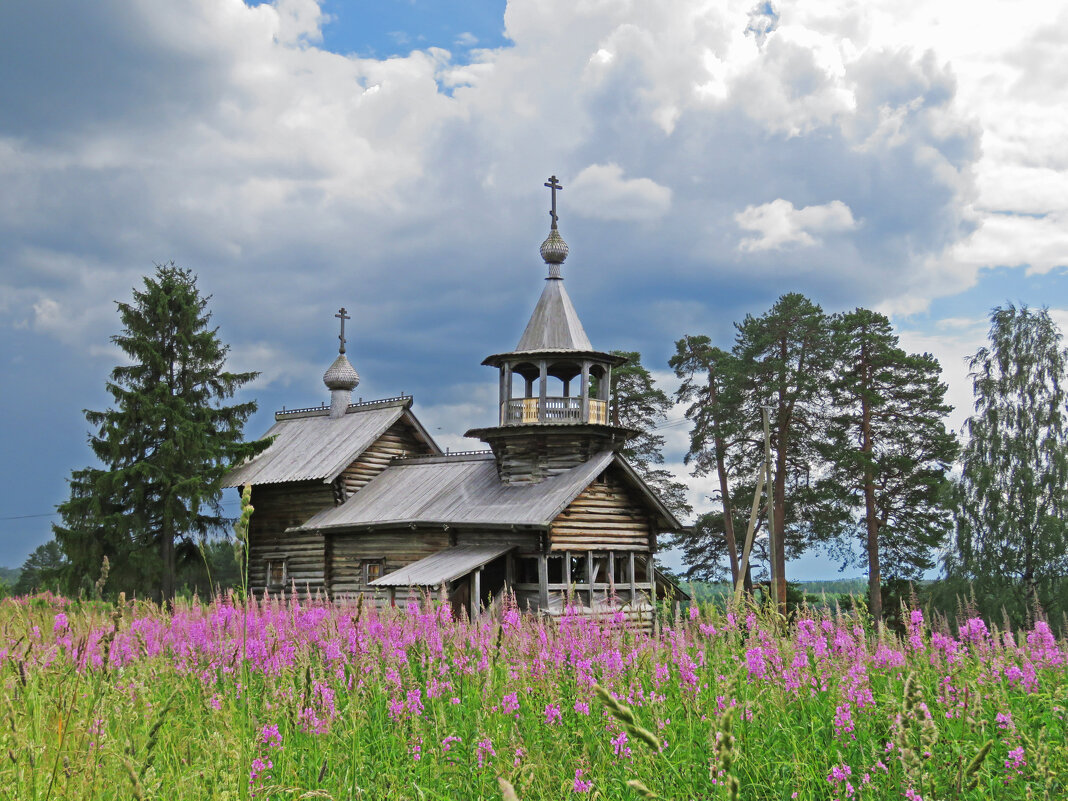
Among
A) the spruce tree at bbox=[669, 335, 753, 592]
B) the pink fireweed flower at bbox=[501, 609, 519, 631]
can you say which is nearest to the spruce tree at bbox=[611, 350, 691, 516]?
the spruce tree at bbox=[669, 335, 753, 592]

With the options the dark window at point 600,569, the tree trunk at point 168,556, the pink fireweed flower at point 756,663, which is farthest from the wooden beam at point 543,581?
the pink fireweed flower at point 756,663

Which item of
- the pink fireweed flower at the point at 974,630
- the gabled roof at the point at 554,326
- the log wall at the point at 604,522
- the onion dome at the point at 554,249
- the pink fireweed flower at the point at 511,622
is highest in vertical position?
the onion dome at the point at 554,249

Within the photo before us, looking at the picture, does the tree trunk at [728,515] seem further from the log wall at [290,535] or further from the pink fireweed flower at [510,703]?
the pink fireweed flower at [510,703]

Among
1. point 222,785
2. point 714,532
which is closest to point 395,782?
point 222,785

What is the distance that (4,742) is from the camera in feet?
13.3

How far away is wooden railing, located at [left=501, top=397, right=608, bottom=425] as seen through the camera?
80.3ft

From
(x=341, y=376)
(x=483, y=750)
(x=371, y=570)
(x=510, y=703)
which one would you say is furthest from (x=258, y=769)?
(x=341, y=376)

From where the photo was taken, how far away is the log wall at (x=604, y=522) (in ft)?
75.3

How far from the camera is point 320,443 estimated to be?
31688 mm

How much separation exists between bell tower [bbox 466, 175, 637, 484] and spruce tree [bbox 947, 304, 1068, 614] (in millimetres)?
13169

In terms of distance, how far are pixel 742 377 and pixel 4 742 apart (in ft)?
109

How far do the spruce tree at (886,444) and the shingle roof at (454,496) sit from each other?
14.3 m

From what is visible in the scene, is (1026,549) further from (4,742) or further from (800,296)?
(4,742)

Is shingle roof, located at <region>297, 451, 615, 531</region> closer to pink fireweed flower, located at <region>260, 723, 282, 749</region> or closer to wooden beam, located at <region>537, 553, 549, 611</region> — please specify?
wooden beam, located at <region>537, 553, 549, 611</region>
